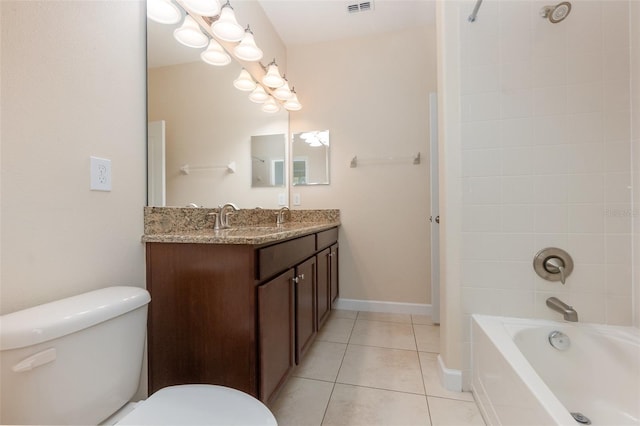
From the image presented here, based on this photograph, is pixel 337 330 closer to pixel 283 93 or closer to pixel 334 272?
pixel 334 272

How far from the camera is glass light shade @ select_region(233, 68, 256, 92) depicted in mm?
1886

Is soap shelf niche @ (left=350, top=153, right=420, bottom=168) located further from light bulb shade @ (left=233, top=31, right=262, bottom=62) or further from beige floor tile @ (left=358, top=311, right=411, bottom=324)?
beige floor tile @ (left=358, top=311, right=411, bottom=324)

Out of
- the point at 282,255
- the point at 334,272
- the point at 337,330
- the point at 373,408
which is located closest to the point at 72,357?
the point at 282,255

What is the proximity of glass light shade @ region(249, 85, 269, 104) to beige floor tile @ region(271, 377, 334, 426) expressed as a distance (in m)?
2.00

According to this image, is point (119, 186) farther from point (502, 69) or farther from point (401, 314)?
point (401, 314)

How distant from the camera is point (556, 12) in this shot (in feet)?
4.07

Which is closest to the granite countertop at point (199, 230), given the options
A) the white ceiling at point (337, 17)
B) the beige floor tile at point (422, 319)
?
the beige floor tile at point (422, 319)

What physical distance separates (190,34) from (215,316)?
1393 mm

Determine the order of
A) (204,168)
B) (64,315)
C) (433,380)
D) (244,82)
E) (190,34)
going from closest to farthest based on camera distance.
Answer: (64,315) < (190,34) < (433,380) < (204,168) < (244,82)

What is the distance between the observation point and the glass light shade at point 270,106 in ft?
7.40

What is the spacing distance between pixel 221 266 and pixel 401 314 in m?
1.90

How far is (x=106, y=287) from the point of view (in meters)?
0.95

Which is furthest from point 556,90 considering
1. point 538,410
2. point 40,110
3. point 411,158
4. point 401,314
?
point 40,110

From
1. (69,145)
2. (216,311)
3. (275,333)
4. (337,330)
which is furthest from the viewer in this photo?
(337,330)
